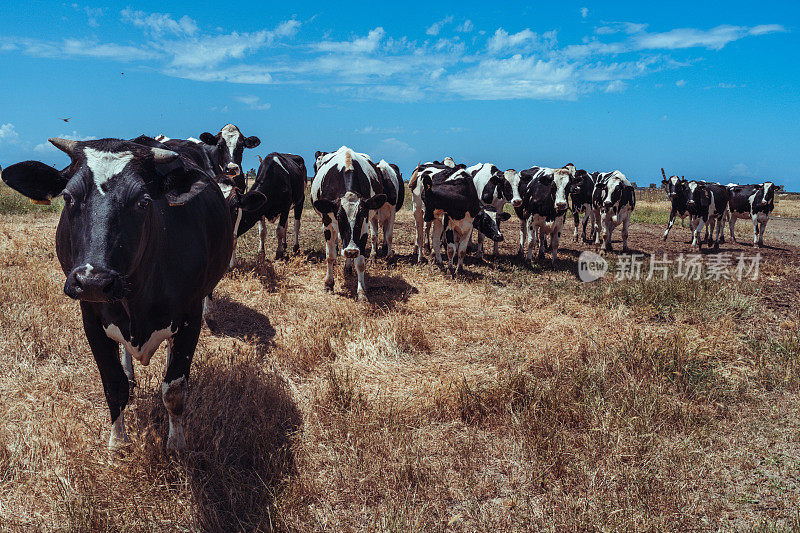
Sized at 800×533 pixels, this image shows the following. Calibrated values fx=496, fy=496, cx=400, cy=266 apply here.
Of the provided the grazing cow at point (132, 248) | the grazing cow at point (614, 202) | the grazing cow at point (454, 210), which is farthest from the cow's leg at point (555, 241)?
the grazing cow at point (132, 248)

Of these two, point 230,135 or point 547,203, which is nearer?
point 230,135

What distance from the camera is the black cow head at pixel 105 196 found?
2787 mm

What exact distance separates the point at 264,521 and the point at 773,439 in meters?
4.37

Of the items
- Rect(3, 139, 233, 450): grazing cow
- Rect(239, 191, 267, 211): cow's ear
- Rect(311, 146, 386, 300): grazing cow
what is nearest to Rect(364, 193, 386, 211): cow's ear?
Rect(311, 146, 386, 300): grazing cow

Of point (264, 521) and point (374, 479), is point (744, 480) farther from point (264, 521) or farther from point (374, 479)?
point (264, 521)

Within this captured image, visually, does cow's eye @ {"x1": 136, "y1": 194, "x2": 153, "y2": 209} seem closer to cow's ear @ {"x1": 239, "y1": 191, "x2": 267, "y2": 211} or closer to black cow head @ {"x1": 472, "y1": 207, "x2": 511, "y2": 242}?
cow's ear @ {"x1": 239, "y1": 191, "x2": 267, "y2": 211}

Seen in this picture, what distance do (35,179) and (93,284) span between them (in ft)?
3.59

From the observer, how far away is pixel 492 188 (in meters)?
13.2

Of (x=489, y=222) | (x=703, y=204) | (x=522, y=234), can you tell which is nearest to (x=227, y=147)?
(x=489, y=222)

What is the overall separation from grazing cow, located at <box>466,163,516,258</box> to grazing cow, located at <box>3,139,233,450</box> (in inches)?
362

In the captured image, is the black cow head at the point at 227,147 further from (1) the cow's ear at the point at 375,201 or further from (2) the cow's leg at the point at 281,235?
(1) the cow's ear at the point at 375,201

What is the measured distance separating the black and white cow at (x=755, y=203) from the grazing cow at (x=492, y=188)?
10.6 m

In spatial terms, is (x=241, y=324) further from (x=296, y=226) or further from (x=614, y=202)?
(x=614, y=202)

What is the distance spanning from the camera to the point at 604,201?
15117 mm
